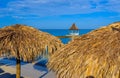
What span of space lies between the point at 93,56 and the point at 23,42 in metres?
3.63

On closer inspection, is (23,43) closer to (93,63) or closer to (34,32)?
(34,32)

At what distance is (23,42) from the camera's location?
796cm

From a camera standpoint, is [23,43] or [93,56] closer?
[93,56]

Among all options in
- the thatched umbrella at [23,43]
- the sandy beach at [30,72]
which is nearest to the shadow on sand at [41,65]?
the sandy beach at [30,72]

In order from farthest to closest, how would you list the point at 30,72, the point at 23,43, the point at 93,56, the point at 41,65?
the point at 41,65 < the point at 30,72 < the point at 23,43 < the point at 93,56

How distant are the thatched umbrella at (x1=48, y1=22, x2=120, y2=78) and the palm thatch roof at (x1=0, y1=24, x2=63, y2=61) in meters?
2.30

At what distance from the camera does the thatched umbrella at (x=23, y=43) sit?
25.8 feet

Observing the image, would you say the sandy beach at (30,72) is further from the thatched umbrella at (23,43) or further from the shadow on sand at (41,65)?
the thatched umbrella at (23,43)

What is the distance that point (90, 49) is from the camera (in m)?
5.07

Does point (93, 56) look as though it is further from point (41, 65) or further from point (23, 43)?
point (41, 65)

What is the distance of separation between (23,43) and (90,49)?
3455 mm

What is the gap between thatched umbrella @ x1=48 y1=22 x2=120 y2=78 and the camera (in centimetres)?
460

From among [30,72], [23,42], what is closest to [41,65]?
[30,72]

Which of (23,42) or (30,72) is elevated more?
(23,42)
